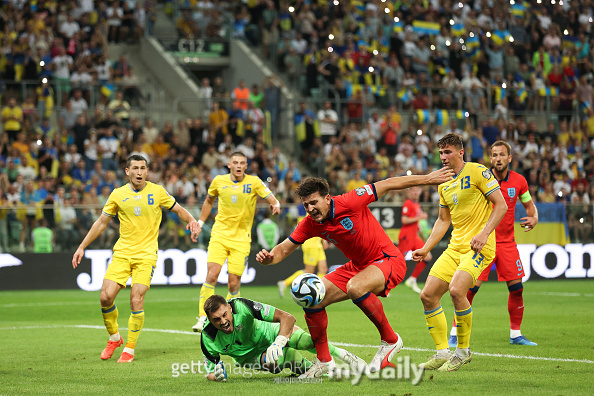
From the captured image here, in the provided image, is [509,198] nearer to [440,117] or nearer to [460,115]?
[440,117]

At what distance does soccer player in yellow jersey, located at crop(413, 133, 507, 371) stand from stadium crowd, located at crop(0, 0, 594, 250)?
1080 cm

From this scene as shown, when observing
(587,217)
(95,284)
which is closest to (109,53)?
(95,284)

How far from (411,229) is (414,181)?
11.3 meters

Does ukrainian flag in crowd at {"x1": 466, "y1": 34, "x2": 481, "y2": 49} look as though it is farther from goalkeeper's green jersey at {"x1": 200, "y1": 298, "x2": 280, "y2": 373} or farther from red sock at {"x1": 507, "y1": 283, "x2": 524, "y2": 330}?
goalkeeper's green jersey at {"x1": 200, "y1": 298, "x2": 280, "y2": 373}

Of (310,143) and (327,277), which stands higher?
(310,143)

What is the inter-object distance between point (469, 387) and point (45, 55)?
19.3 metres

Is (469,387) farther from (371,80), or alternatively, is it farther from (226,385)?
(371,80)

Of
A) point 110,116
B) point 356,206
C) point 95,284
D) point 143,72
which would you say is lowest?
Result: point 95,284

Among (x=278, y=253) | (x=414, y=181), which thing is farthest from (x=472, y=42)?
(x=278, y=253)

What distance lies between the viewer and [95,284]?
18.8 meters

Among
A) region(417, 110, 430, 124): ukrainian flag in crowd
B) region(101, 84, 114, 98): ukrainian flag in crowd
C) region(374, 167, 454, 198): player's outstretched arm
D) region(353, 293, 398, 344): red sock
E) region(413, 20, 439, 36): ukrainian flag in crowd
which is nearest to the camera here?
region(374, 167, 454, 198): player's outstretched arm

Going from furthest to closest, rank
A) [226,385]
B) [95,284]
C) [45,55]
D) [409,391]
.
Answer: [45,55] < [95,284] < [226,385] < [409,391]

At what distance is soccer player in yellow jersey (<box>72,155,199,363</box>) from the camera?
10078 mm

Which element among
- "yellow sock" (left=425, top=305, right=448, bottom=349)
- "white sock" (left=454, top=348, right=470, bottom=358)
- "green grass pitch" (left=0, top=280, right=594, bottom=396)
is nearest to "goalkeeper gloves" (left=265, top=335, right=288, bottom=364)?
"green grass pitch" (left=0, top=280, right=594, bottom=396)
